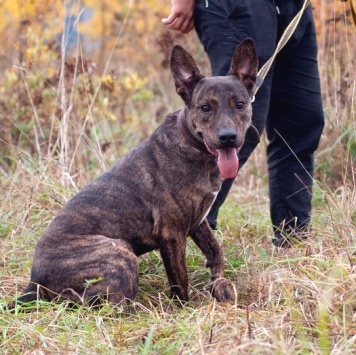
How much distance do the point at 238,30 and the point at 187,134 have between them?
69 cm

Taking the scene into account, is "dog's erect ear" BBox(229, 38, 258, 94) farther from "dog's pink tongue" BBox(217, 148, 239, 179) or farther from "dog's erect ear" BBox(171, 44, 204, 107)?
"dog's pink tongue" BBox(217, 148, 239, 179)

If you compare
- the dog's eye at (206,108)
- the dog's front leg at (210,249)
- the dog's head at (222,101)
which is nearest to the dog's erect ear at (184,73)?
the dog's head at (222,101)

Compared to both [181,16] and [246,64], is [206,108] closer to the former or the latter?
[246,64]

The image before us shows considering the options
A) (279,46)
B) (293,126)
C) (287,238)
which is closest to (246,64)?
(279,46)

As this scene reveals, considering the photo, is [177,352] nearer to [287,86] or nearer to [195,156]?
[195,156]

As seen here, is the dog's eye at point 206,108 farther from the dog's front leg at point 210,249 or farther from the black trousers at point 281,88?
the dog's front leg at point 210,249

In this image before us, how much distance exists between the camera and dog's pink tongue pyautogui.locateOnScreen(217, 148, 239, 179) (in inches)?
160

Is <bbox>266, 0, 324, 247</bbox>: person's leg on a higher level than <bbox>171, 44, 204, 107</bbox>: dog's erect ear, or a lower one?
lower

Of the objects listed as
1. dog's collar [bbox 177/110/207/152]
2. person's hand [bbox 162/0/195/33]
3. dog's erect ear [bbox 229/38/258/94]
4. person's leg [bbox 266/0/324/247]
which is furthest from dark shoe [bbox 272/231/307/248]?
person's hand [bbox 162/0/195/33]

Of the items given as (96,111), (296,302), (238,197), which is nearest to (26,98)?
(96,111)

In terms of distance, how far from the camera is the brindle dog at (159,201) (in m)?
4.02

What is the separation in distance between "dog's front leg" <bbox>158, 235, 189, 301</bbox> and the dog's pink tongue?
0.42m

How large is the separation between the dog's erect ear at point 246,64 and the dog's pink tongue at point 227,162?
41 cm

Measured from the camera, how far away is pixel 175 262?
4.20 m
